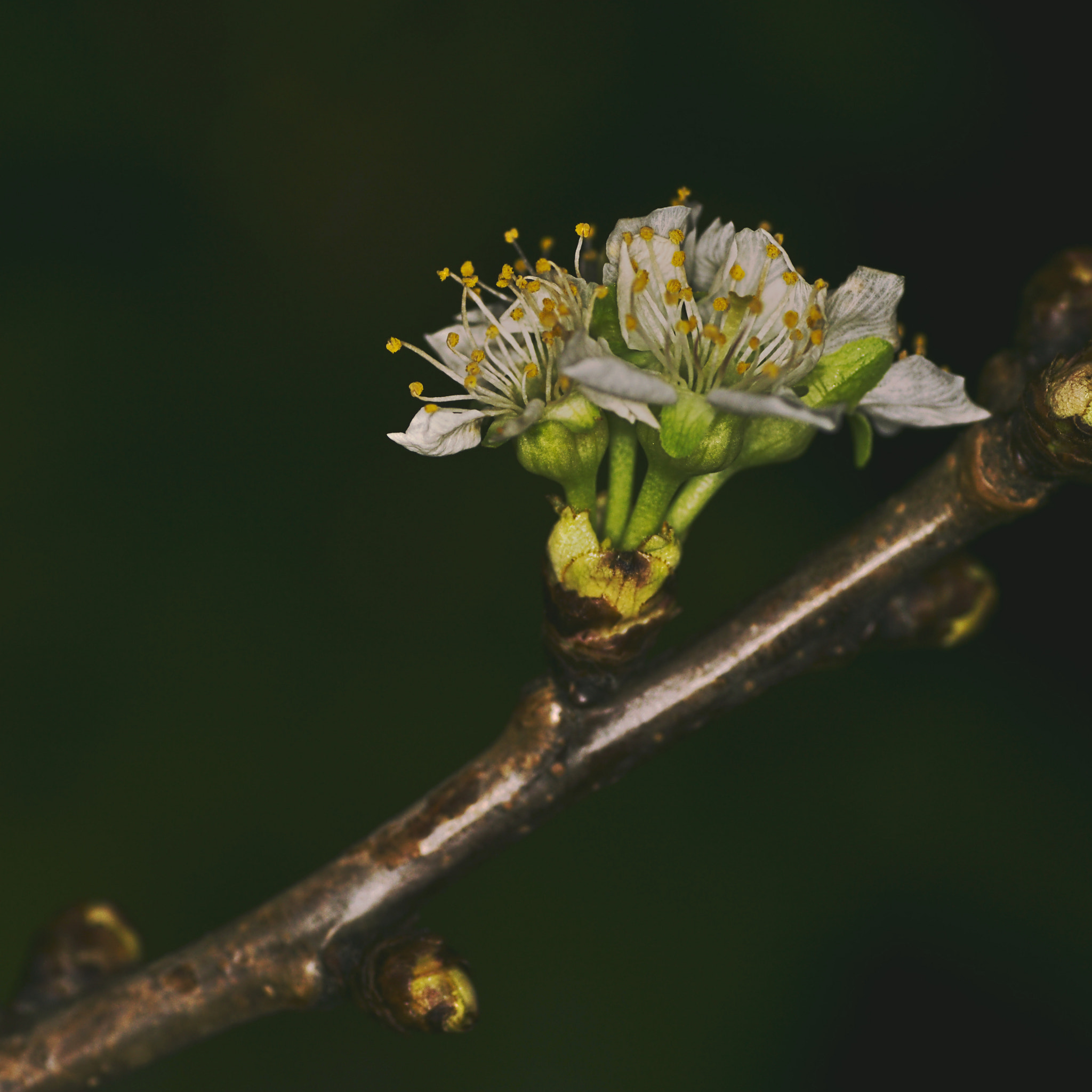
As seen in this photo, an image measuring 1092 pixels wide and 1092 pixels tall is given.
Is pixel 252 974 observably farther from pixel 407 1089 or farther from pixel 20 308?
pixel 20 308

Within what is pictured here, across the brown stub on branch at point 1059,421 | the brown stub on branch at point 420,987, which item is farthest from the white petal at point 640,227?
the brown stub on branch at point 420,987

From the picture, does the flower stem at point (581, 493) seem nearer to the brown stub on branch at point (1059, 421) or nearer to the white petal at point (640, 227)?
the white petal at point (640, 227)

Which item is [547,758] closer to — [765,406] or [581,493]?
[581,493]

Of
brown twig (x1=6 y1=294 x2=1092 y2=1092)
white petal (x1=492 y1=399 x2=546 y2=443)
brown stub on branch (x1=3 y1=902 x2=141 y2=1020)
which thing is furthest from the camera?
brown stub on branch (x1=3 y1=902 x2=141 y2=1020)

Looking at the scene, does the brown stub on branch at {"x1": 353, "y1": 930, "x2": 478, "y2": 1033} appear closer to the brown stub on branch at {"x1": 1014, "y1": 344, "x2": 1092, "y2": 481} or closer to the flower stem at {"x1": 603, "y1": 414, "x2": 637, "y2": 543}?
the flower stem at {"x1": 603, "y1": 414, "x2": 637, "y2": 543}

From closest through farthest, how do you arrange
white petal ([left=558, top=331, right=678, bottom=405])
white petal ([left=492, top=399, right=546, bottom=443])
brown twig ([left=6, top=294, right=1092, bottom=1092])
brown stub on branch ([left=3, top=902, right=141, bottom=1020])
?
white petal ([left=558, top=331, right=678, bottom=405]) → white petal ([left=492, top=399, right=546, bottom=443]) → brown twig ([left=6, top=294, right=1092, bottom=1092]) → brown stub on branch ([left=3, top=902, right=141, bottom=1020])

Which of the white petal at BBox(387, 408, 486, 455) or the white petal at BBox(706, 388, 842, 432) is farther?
the white petal at BBox(387, 408, 486, 455)

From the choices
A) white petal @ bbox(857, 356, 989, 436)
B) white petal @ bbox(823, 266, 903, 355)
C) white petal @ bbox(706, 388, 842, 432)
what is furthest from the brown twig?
white petal @ bbox(706, 388, 842, 432)

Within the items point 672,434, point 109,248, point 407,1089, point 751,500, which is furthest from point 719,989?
point 109,248
